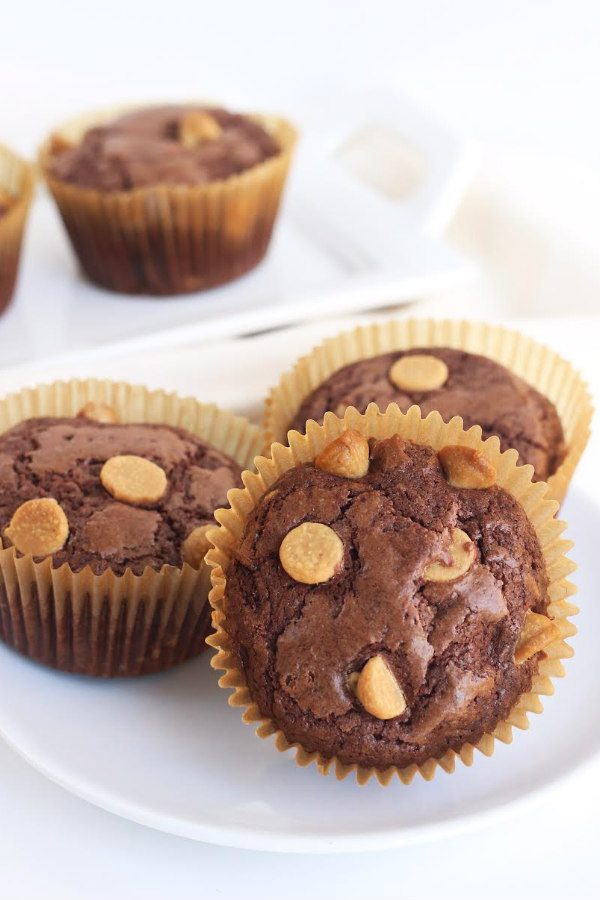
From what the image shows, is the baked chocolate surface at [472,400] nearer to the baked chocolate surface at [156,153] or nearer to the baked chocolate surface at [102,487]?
the baked chocolate surface at [102,487]

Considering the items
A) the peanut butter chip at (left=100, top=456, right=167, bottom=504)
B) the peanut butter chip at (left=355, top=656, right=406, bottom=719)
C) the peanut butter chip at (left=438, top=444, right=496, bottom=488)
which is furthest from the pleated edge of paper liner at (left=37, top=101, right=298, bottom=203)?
the peanut butter chip at (left=355, top=656, right=406, bottom=719)

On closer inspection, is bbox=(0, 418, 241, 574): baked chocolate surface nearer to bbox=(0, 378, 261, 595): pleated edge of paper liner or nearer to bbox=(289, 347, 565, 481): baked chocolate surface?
bbox=(0, 378, 261, 595): pleated edge of paper liner

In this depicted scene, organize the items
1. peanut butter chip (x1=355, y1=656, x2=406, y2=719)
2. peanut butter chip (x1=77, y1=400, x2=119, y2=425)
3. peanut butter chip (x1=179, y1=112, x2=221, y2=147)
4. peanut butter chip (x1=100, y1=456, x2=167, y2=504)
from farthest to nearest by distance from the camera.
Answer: peanut butter chip (x1=179, y1=112, x2=221, y2=147) → peanut butter chip (x1=77, y1=400, x2=119, y2=425) → peanut butter chip (x1=100, y1=456, x2=167, y2=504) → peanut butter chip (x1=355, y1=656, x2=406, y2=719)

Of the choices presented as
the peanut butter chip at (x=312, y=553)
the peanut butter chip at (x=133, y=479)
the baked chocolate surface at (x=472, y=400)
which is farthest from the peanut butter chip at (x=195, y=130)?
the peanut butter chip at (x=312, y=553)

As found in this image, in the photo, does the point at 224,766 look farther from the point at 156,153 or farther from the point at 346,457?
the point at 156,153

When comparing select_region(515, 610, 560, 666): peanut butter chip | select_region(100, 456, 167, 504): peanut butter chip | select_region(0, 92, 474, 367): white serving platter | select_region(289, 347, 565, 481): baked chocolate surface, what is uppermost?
select_region(515, 610, 560, 666): peanut butter chip
